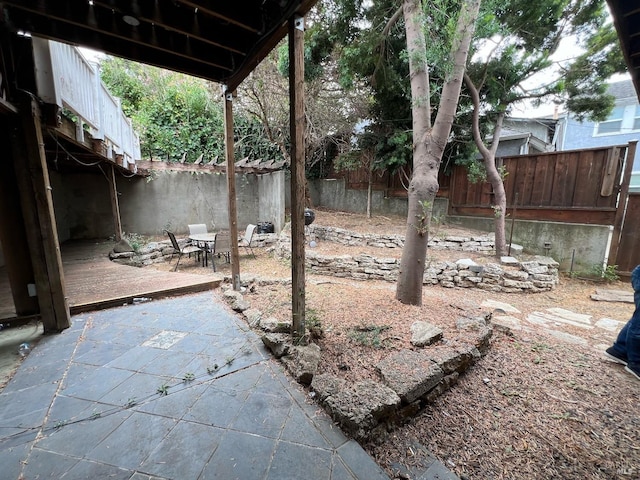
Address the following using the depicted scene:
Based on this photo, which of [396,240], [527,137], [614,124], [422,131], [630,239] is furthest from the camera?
[614,124]

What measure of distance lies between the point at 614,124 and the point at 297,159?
13.2 m

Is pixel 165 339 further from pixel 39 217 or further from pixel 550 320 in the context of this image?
pixel 550 320

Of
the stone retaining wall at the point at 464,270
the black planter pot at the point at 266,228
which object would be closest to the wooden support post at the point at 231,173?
the stone retaining wall at the point at 464,270

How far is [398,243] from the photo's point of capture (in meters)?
6.57

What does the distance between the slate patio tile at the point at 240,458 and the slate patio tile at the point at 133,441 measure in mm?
362

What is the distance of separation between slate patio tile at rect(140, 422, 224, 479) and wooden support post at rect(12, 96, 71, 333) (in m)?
2.09

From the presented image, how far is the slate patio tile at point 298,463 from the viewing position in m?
1.30

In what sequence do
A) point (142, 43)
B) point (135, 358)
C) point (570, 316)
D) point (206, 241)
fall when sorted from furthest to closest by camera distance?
1. point (206, 241)
2. point (570, 316)
3. point (142, 43)
4. point (135, 358)

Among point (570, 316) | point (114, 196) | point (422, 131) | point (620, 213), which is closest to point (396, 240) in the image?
point (570, 316)

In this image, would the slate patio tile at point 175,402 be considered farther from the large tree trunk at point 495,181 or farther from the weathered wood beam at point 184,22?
the large tree trunk at point 495,181

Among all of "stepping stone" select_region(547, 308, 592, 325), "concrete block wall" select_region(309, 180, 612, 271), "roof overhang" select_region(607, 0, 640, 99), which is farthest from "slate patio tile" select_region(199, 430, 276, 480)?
"concrete block wall" select_region(309, 180, 612, 271)

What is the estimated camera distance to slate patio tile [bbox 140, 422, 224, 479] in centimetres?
131

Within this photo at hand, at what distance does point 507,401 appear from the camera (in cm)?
196

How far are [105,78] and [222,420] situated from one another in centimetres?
1394
